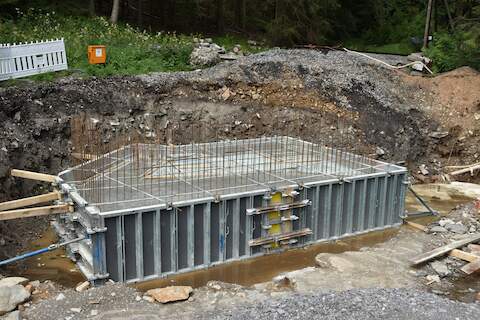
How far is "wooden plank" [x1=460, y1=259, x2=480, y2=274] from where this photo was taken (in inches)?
438

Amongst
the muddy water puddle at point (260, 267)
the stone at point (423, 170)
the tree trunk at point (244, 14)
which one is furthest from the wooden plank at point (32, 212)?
the tree trunk at point (244, 14)

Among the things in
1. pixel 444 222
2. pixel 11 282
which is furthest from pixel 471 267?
pixel 11 282

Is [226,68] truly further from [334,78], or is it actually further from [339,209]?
[339,209]

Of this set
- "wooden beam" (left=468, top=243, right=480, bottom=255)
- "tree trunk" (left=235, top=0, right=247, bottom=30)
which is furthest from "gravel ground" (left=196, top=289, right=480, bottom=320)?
"tree trunk" (left=235, top=0, right=247, bottom=30)

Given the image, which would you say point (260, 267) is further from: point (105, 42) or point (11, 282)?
point (105, 42)

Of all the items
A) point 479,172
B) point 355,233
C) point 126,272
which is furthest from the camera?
point 479,172

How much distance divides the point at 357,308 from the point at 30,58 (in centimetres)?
1417

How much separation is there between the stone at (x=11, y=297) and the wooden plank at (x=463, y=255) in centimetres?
885

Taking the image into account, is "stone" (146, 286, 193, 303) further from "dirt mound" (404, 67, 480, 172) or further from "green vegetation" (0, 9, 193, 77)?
"dirt mound" (404, 67, 480, 172)

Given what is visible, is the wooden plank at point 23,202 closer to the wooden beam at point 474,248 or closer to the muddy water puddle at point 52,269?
the muddy water puddle at point 52,269

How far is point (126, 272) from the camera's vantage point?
1029cm

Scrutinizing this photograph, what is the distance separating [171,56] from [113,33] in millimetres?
4164

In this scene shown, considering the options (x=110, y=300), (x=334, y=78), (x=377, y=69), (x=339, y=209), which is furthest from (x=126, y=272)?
(x=377, y=69)

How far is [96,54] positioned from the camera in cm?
1975
